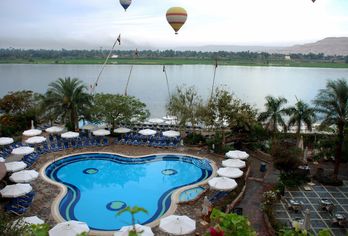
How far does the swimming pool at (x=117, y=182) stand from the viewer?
51.4 feet

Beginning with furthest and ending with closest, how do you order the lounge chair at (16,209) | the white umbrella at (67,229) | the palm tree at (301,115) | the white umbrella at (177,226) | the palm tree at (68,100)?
the palm tree at (68,100)
the palm tree at (301,115)
the lounge chair at (16,209)
the white umbrella at (177,226)
the white umbrella at (67,229)

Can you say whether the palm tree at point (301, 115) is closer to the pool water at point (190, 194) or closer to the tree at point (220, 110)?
the tree at point (220, 110)

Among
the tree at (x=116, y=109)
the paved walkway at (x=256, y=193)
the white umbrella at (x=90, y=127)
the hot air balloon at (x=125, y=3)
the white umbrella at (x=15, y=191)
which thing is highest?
the hot air balloon at (x=125, y=3)

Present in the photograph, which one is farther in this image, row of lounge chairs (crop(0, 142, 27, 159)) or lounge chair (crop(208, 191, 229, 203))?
row of lounge chairs (crop(0, 142, 27, 159))

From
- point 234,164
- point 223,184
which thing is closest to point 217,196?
point 223,184

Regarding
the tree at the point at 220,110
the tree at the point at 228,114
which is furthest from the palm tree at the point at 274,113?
the tree at the point at 220,110

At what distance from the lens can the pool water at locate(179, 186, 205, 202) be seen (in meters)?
16.8

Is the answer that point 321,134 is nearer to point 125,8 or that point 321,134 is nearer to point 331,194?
point 331,194

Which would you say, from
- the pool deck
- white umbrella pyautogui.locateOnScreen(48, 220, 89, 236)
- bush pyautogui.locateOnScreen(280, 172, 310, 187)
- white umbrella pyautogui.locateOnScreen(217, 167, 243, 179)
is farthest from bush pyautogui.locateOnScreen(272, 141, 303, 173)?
white umbrella pyautogui.locateOnScreen(48, 220, 89, 236)

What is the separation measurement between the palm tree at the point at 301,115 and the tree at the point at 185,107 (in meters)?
7.14

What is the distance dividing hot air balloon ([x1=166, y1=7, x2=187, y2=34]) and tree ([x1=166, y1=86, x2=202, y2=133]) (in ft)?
18.2

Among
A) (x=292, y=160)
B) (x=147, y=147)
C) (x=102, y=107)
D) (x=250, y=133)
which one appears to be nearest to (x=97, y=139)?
(x=102, y=107)

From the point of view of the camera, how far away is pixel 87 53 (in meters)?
173

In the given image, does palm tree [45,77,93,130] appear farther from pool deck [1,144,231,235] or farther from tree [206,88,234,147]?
tree [206,88,234,147]
